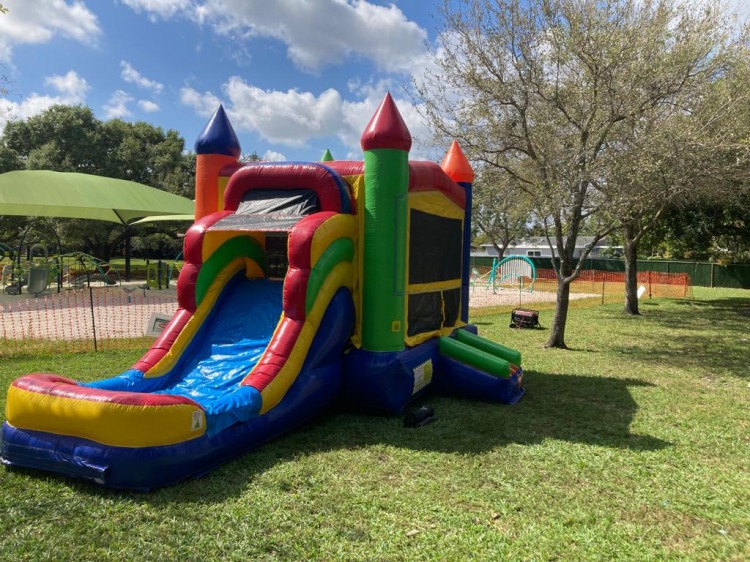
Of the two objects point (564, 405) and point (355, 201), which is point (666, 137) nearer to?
point (564, 405)

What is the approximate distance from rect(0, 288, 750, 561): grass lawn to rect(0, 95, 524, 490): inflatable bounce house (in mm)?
266

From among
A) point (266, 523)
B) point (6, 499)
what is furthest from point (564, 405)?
point (6, 499)

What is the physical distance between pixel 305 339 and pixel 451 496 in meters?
2.01

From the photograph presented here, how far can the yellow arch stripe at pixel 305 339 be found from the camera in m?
4.71

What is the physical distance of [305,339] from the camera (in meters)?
5.10

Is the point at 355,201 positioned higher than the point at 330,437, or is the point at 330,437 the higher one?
the point at 355,201

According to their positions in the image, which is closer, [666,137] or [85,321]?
[666,137]

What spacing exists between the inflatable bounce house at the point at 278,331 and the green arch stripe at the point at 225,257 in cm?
2

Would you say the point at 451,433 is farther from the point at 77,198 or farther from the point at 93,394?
the point at 77,198

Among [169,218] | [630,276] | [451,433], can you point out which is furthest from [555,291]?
[451,433]

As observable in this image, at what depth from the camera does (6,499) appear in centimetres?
361

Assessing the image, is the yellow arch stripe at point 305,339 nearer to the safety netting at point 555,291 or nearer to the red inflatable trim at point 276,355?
the red inflatable trim at point 276,355

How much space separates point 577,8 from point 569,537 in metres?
8.33

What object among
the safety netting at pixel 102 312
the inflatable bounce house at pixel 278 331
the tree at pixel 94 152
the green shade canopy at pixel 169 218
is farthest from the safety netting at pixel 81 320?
the tree at pixel 94 152
